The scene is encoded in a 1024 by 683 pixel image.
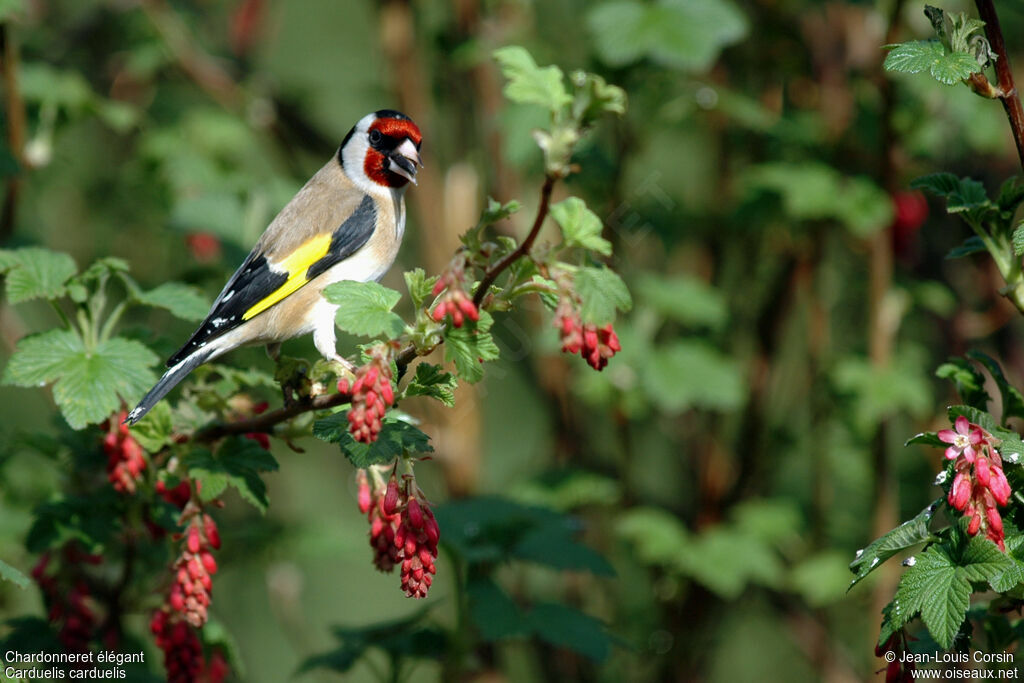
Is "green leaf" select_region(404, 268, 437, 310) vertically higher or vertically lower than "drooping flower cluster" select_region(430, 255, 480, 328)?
higher

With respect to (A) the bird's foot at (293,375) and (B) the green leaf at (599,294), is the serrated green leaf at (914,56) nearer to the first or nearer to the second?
(B) the green leaf at (599,294)

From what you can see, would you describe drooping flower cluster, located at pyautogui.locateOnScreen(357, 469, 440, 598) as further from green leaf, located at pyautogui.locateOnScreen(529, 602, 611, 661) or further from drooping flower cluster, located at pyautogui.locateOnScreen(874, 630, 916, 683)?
green leaf, located at pyautogui.locateOnScreen(529, 602, 611, 661)

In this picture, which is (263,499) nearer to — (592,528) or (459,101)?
(592,528)

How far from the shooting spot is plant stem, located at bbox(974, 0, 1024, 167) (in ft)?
5.57

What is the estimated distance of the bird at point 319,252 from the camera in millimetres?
2465

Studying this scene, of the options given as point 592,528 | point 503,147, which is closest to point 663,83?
point 503,147

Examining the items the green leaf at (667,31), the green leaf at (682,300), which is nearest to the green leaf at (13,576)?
the green leaf at (667,31)

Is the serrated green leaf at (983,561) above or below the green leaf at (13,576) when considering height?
below

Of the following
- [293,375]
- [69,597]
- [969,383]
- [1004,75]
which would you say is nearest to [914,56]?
[1004,75]

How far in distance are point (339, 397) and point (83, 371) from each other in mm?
654

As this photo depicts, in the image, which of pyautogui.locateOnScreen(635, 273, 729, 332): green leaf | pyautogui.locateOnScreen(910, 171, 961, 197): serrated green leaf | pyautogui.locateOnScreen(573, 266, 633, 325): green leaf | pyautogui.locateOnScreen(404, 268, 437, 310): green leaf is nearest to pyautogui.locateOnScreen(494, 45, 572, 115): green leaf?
pyautogui.locateOnScreen(573, 266, 633, 325): green leaf

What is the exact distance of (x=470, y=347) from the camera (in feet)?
5.62

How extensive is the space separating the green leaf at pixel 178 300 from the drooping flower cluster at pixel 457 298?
968mm

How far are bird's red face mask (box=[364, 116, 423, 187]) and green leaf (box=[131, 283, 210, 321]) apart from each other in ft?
1.90
